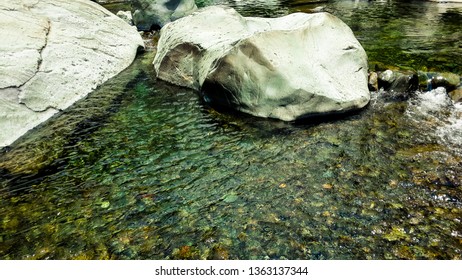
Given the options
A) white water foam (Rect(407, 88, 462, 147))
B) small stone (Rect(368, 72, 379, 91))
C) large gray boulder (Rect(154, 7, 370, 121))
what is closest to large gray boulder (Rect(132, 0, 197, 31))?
large gray boulder (Rect(154, 7, 370, 121))

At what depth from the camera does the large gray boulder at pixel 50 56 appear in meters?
9.48

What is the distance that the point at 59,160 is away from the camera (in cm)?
784

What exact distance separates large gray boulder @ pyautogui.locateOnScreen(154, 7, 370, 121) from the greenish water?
48 centimetres

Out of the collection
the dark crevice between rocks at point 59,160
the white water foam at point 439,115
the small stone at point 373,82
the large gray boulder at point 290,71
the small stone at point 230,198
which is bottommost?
the white water foam at point 439,115

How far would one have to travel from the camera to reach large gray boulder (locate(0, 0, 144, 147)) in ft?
31.1

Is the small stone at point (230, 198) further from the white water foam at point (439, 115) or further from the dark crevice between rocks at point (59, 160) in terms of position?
the white water foam at point (439, 115)

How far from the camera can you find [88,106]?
35.6ft

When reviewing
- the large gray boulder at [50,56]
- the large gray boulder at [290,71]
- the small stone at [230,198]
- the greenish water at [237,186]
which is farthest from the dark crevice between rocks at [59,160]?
the small stone at [230,198]

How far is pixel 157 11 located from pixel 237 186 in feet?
57.0

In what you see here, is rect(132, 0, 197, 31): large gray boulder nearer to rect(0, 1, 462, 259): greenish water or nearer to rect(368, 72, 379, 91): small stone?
rect(0, 1, 462, 259): greenish water

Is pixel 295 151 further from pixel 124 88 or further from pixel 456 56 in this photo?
pixel 456 56

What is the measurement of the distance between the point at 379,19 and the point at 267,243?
18.5m

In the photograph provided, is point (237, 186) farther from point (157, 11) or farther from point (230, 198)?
point (157, 11)

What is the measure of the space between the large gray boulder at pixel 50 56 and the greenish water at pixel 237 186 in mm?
854
